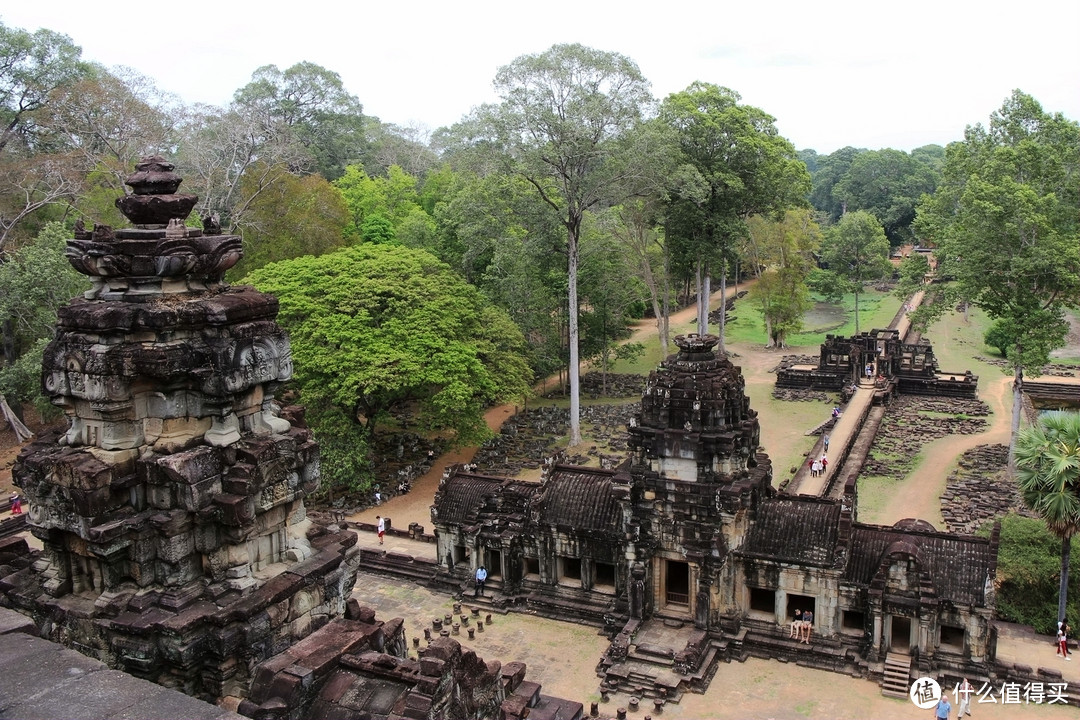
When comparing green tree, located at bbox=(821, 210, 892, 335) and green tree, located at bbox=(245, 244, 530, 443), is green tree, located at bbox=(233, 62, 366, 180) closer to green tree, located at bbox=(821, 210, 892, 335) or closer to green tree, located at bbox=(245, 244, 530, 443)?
green tree, located at bbox=(245, 244, 530, 443)

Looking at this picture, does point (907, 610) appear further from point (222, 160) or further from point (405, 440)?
point (222, 160)

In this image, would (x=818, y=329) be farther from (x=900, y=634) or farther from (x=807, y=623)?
(x=807, y=623)

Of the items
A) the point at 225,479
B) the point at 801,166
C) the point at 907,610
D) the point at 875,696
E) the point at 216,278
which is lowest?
the point at 875,696

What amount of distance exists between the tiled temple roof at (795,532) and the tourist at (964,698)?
357 cm

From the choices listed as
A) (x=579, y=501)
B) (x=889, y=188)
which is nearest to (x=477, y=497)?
(x=579, y=501)

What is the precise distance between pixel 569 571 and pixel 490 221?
19.1 meters

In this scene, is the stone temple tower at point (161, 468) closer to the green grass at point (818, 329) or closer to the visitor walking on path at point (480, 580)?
the visitor walking on path at point (480, 580)

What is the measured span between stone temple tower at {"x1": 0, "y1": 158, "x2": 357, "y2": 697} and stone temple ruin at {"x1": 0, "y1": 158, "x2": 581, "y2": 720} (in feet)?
0.06

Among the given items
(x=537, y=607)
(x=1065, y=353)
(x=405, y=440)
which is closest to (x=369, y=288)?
(x=405, y=440)

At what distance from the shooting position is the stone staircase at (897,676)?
18.3 meters

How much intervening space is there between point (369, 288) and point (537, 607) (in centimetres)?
1475

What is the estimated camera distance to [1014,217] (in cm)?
3053

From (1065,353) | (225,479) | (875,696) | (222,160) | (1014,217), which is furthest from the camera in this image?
(1065,353)

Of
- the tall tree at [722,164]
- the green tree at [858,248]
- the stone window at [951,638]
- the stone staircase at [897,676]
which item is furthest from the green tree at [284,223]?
the green tree at [858,248]
